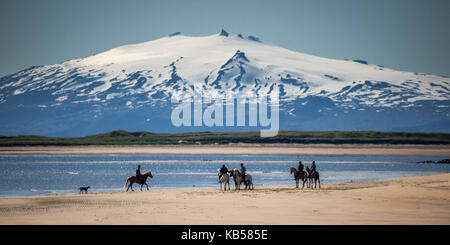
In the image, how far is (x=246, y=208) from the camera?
84.8 feet

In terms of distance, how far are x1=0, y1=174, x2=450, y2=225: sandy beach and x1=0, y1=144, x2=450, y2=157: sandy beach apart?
71231mm

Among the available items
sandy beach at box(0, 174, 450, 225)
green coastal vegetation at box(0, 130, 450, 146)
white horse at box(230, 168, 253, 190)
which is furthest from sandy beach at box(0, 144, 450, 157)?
sandy beach at box(0, 174, 450, 225)

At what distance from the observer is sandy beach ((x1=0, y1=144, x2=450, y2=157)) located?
107688 mm

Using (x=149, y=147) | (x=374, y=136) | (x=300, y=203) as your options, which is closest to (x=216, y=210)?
(x=300, y=203)

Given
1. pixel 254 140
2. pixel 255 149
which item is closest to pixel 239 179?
pixel 255 149

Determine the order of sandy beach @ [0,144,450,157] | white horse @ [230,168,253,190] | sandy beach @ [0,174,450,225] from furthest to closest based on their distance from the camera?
1. sandy beach @ [0,144,450,157]
2. white horse @ [230,168,253,190]
3. sandy beach @ [0,174,450,225]

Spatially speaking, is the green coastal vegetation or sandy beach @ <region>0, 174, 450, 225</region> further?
the green coastal vegetation

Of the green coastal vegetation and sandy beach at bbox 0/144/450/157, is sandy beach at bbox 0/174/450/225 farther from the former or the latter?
the green coastal vegetation

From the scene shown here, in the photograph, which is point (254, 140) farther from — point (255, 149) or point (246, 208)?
point (246, 208)

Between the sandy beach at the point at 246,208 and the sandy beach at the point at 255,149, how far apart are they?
71.2 m

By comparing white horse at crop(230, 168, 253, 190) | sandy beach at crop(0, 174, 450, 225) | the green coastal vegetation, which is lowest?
sandy beach at crop(0, 174, 450, 225)

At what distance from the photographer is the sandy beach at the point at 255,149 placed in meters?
108

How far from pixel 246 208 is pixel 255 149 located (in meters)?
87.5
